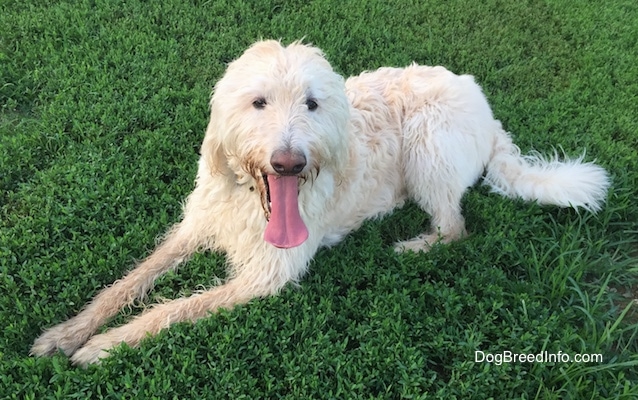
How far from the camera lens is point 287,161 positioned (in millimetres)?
2672

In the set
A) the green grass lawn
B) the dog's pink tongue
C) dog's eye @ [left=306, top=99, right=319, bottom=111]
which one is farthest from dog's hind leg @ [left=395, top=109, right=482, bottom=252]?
dog's eye @ [left=306, top=99, right=319, bottom=111]

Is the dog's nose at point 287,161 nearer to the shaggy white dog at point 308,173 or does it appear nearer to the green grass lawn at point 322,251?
the shaggy white dog at point 308,173

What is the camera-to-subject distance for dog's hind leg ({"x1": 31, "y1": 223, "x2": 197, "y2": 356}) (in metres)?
3.11

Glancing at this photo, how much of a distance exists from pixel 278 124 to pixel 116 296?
158cm

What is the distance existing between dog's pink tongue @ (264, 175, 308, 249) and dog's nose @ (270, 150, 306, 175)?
25 cm

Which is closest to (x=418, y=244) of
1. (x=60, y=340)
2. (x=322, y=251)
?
(x=322, y=251)

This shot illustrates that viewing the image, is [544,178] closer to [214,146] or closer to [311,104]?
[311,104]

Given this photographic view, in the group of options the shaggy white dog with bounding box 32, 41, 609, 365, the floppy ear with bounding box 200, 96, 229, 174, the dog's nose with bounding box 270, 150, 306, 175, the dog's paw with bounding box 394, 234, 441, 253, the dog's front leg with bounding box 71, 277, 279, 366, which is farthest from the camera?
the dog's paw with bounding box 394, 234, 441, 253

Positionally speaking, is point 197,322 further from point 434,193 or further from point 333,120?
point 434,193

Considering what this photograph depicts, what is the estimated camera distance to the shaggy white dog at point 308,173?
2855 mm

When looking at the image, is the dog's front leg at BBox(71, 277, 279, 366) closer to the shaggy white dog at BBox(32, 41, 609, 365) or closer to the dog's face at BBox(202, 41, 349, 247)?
the shaggy white dog at BBox(32, 41, 609, 365)

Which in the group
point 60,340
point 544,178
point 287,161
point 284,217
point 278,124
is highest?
point 278,124

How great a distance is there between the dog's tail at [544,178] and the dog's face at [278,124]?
1.73 metres

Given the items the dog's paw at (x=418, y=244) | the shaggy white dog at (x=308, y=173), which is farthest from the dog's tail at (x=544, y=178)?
the dog's paw at (x=418, y=244)
